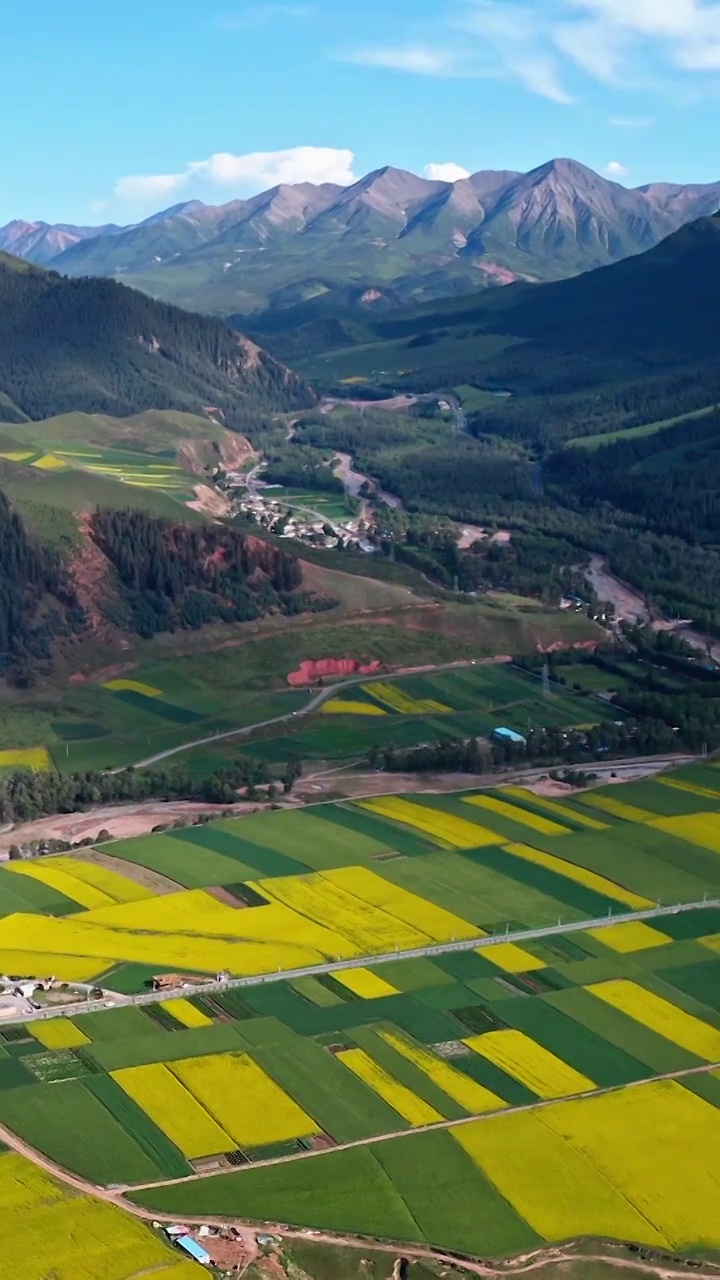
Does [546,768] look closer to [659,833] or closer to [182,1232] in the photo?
[659,833]

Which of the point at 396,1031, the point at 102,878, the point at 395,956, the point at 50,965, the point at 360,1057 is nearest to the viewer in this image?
the point at 360,1057

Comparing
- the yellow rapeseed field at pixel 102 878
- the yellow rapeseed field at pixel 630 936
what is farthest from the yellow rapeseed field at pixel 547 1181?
the yellow rapeseed field at pixel 102 878

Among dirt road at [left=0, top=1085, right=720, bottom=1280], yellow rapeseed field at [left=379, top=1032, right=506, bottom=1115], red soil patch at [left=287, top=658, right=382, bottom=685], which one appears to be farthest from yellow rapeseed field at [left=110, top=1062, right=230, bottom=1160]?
red soil patch at [left=287, top=658, right=382, bottom=685]

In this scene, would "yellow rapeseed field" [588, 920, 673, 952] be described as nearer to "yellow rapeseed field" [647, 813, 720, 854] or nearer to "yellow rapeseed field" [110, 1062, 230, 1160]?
"yellow rapeseed field" [647, 813, 720, 854]

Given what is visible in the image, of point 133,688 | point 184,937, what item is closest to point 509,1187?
point 184,937

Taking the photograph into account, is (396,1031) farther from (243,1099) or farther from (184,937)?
(184,937)

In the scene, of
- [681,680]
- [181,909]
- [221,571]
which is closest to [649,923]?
[181,909]
